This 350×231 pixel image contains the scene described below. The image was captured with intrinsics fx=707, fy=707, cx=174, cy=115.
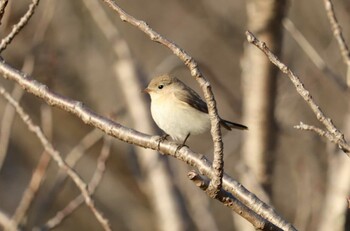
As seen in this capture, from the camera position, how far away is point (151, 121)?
5383 mm

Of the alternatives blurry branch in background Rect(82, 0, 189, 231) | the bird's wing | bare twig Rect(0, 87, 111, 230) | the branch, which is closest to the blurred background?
blurry branch in background Rect(82, 0, 189, 231)

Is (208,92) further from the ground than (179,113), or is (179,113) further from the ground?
(179,113)

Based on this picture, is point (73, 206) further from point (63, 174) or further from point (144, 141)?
point (144, 141)

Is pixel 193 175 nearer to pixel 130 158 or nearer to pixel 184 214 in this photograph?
pixel 184 214

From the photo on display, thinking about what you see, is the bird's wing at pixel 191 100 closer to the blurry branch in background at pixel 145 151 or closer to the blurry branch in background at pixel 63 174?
the blurry branch in background at pixel 63 174

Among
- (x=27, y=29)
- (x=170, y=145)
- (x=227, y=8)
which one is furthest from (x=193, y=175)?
(x=227, y=8)

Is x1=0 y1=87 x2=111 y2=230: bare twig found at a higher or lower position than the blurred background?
lower

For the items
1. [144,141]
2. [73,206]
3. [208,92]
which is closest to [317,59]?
[73,206]

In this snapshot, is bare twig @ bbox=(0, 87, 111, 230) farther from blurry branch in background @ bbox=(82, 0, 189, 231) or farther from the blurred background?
blurry branch in background @ bbox=(82, 0, 189, 231)

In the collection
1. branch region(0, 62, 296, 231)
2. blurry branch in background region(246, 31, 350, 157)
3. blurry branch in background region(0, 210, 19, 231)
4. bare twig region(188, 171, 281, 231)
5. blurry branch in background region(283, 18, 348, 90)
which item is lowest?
blurry branch in background region(0, 210, 19, 231)

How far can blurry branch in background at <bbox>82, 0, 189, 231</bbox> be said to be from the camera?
4.97 metres

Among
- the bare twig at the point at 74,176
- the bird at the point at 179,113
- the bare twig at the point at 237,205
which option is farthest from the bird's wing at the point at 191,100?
the bare twig at the point at 237,205

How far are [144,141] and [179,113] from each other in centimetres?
140

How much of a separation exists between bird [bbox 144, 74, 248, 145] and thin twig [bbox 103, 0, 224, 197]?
5.22ft
